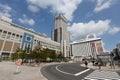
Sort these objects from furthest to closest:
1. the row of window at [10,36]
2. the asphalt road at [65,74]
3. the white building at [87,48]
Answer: the white building at [87,48] → the row of window at [10,36] → the asphalt road at [65,74]

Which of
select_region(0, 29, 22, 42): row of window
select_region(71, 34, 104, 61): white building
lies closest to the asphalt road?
select_region(0, 29, 22, 42): row of window

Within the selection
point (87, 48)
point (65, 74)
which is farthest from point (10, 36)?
point (87, 48)

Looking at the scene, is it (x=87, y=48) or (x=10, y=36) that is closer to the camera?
(x=10, y=36)

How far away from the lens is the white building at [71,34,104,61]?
136163mm

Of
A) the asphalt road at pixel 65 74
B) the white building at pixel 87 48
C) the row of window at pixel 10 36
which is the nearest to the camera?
the asphalt road at pixel 65 74

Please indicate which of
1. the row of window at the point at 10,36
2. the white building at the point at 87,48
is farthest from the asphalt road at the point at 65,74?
the white building at the point at 87,48

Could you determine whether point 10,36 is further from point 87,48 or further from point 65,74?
point 87,48

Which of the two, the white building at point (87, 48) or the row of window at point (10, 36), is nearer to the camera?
the row of window at point (10, 36)

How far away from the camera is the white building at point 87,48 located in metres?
136

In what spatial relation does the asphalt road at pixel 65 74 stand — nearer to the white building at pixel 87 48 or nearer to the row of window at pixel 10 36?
the row of window at pixel 10 36

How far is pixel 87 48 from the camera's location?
484 ft

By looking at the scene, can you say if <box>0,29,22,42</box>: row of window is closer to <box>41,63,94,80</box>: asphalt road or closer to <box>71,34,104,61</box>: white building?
<box>41,63,94,80</box>: asphalt road

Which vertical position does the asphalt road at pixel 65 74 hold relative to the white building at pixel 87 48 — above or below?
below

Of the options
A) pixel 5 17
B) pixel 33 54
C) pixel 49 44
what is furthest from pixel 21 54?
pixel 49 44
